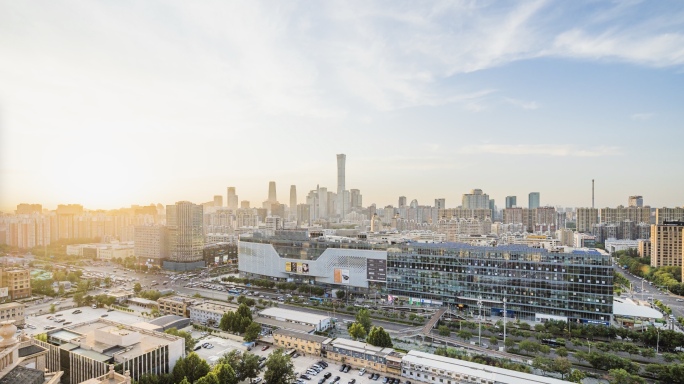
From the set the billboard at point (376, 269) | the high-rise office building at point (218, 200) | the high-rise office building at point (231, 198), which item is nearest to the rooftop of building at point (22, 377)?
the billboard at point (376, 269)

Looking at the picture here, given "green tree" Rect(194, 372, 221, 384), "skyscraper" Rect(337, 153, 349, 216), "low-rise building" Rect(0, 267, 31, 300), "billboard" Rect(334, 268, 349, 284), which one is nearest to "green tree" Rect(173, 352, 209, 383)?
"green tree" Rect(194, 372, 221, 384)

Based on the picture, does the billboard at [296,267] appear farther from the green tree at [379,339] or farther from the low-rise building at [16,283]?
the low-rise building at [16,283]

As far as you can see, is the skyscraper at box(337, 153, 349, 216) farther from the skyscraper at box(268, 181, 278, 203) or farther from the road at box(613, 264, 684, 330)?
the road at box(613, 264, 684, 330)

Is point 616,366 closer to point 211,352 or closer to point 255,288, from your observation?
point 211,352

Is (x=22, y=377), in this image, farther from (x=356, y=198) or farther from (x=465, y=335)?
(x=356, y=198)

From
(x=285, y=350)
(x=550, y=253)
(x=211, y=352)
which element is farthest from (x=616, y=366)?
(x=211, y=352)

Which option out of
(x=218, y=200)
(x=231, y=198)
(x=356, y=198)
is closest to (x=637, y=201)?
(x=356, y=198)
